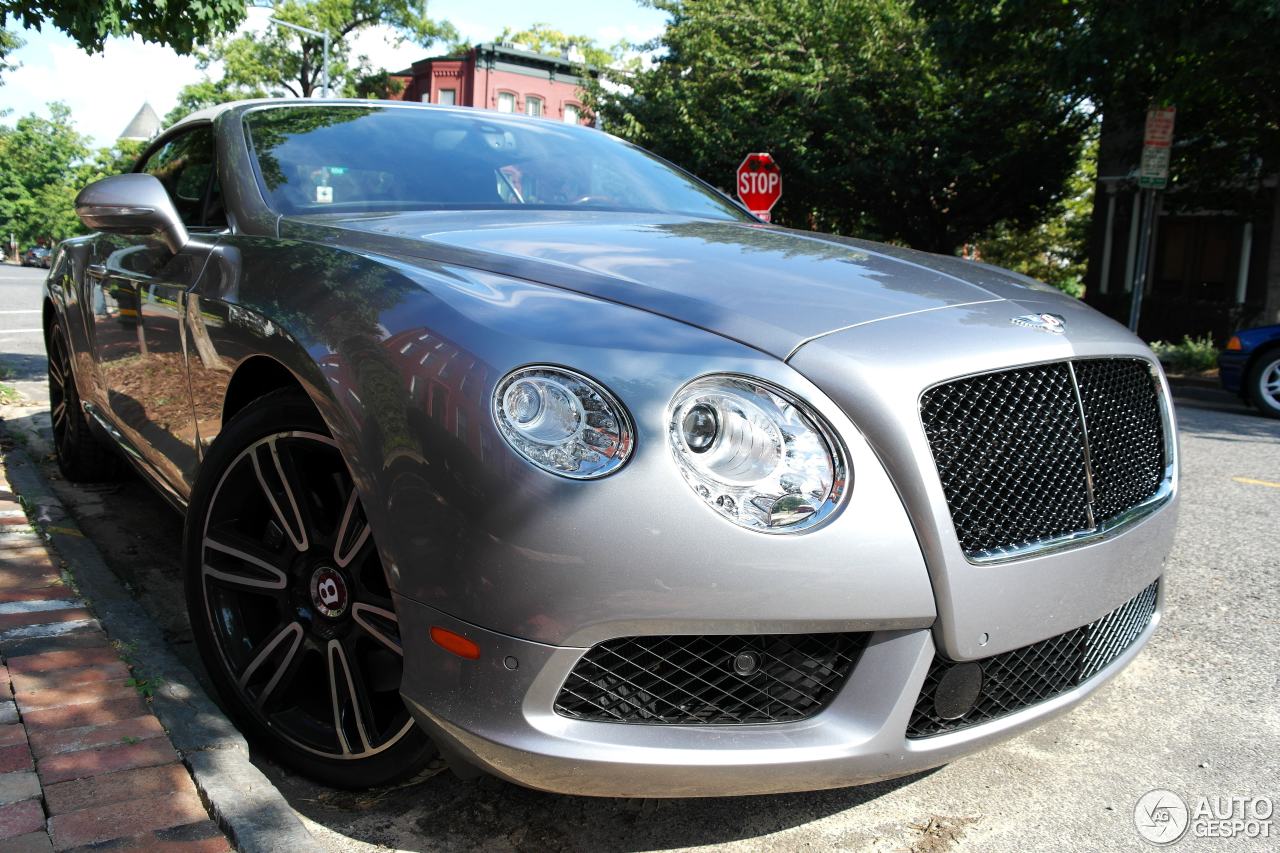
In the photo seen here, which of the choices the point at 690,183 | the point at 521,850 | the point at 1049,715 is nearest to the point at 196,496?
the point at 521,850

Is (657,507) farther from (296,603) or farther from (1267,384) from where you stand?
(1267,384)

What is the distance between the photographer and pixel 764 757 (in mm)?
1785

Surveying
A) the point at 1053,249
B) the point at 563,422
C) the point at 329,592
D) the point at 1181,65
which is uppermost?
the point at 1181,65

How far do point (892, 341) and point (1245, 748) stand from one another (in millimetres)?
1552

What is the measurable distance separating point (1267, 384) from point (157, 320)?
977 centimetres

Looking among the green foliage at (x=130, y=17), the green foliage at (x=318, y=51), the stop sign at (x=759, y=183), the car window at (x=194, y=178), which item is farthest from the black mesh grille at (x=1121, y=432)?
the green foliage at (x=318, y=51)

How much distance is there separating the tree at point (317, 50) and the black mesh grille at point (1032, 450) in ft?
138

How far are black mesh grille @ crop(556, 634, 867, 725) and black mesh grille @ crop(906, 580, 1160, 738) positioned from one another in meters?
0.19

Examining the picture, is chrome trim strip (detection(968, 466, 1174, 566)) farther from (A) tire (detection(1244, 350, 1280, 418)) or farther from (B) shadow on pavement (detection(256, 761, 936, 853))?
(A) tire (detection(1244, 350, 1280, 418))

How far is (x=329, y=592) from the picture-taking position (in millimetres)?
2193

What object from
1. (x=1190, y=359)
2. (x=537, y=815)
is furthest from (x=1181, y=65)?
(x=537, y=815)

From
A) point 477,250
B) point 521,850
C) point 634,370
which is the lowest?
point 521,850

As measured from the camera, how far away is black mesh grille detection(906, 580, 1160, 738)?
192cm

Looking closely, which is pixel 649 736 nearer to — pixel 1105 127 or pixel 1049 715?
pixel 1049 715
